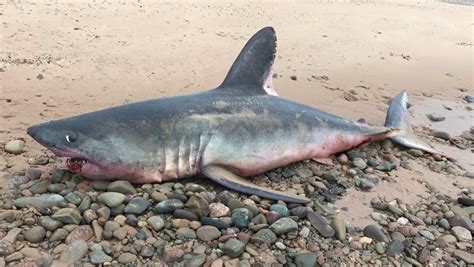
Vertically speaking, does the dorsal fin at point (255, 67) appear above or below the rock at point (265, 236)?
above

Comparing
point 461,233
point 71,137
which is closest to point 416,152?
point 461,233

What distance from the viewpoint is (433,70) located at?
8781 millimetres

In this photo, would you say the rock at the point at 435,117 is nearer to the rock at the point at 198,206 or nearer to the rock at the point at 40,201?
the rock at the point at 198,206

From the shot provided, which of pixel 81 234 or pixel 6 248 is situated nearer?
pixel 6 248

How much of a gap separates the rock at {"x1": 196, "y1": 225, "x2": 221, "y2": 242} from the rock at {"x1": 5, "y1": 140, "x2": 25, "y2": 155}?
1904mm

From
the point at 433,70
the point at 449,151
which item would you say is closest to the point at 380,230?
the point at 449,151

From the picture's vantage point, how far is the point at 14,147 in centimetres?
402

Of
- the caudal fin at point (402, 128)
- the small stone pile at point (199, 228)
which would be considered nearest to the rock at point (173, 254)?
the small stone pile at point (199, 228)

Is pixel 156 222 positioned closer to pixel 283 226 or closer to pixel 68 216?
pixel 68 216

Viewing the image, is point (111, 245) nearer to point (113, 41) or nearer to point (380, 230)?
point (380, 230)

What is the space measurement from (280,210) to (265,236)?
0.35 m

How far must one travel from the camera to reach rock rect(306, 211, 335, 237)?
330cm

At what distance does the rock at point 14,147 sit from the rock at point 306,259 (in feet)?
8.40

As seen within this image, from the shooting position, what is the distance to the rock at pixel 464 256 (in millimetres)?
3205
